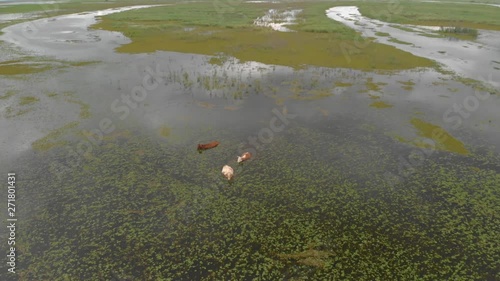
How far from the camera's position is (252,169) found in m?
12.4

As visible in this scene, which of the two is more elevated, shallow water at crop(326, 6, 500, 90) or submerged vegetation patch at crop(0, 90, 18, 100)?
shallow water at crop(326, 6, 500, 90)

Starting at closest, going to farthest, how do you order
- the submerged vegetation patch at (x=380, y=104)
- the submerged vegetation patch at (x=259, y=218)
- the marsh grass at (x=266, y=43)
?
the submerged vegetation patch at (x=259, y=218)
the submerged vegetation patch at (x=380, y=104)
the marsh grass at (x=266, y=43)

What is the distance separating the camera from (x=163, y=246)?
881cm

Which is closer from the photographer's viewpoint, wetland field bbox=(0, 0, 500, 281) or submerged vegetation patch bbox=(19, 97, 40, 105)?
wetland field bbox=(0, 0, 500, 281)

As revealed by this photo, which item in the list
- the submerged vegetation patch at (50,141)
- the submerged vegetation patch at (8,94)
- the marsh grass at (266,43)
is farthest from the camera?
the marsh grass at (266,43)

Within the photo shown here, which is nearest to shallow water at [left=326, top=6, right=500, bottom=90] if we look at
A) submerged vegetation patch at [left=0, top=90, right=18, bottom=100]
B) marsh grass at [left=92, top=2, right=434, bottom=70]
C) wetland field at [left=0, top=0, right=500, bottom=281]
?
wetland field at [left=0, top=0, right=500, bottom=281]

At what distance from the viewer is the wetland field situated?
850cm

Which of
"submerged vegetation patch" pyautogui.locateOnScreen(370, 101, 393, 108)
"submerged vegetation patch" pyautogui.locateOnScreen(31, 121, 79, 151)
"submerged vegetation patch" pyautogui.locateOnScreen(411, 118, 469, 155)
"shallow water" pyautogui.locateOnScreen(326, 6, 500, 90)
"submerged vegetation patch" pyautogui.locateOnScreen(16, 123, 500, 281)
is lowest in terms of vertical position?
"submerged vegetation patch" pyautogui.locateOnScreen(16, 123, 500, 281)

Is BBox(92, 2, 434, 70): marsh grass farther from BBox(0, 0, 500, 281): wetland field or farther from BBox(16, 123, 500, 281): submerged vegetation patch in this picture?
BBox(16, 123, 500, 281): submerged vegetation patch

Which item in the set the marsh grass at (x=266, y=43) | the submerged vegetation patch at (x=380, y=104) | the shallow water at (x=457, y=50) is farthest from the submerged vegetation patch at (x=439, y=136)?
the marsh grass at (x=266, y=43)

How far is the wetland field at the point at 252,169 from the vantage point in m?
8.50

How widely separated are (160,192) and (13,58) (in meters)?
26.0

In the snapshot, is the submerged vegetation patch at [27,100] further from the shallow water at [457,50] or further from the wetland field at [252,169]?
the shallow water at [457,50]

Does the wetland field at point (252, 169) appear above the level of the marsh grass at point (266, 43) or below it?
below
